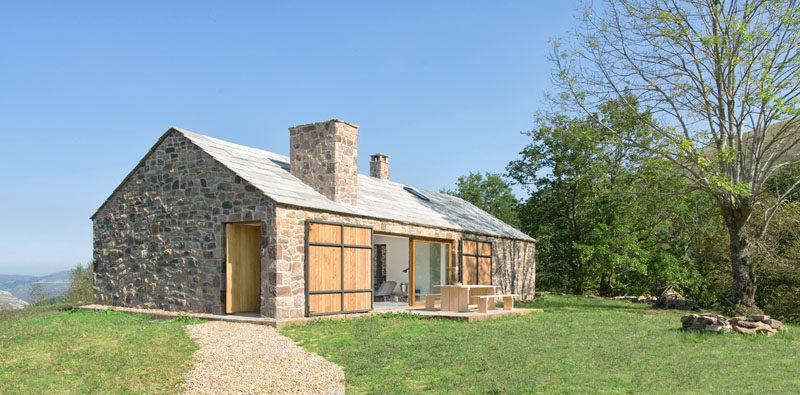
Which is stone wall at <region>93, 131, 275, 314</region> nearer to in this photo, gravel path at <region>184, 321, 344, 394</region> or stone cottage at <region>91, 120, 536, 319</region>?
stone cottage at <region>91, 120, 536, 319</region>

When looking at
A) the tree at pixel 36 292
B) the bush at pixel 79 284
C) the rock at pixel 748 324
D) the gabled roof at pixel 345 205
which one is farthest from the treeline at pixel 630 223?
the tree at pixel 36 292

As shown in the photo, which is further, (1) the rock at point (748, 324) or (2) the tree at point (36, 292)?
(2) the tree at point (36, 292)

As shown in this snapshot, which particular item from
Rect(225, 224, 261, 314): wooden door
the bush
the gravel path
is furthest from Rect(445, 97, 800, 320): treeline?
the bush

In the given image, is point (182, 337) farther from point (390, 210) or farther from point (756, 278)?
point (756, 278)

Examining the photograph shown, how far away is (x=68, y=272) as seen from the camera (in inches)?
864

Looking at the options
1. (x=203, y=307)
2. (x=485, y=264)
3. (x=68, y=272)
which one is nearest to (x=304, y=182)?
(x=203, y=307)

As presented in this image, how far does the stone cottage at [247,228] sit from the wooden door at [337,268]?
0.02 m

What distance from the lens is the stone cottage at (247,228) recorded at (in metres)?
10.9

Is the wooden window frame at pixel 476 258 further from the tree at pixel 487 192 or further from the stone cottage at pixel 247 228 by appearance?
the tree at pixel 487 192

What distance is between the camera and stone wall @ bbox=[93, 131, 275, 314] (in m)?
11.3

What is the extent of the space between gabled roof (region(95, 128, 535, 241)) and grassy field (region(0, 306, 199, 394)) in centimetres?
324

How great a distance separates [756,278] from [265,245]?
44.2ft

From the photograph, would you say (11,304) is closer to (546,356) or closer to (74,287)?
(74,287)

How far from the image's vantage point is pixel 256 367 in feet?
24.0
